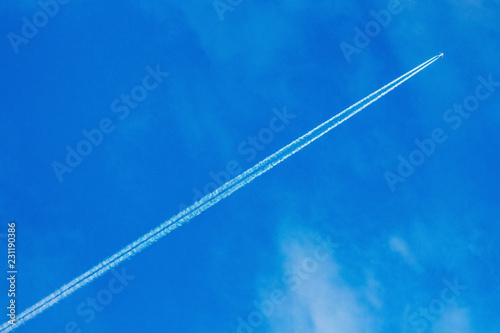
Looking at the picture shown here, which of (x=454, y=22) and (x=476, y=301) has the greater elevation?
(x=454, y=22)

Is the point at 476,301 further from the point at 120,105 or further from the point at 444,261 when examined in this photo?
the point at 120,105

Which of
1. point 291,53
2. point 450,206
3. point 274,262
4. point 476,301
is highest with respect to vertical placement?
point 291,53

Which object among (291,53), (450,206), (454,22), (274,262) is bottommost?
(450,206)

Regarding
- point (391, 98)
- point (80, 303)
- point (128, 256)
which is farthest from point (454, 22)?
point (80, 303)

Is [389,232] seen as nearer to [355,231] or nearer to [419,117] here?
[355,231]

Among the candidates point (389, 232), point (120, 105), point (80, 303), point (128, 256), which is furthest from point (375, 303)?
point (120, 105)

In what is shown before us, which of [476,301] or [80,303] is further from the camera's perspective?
[476,301]
